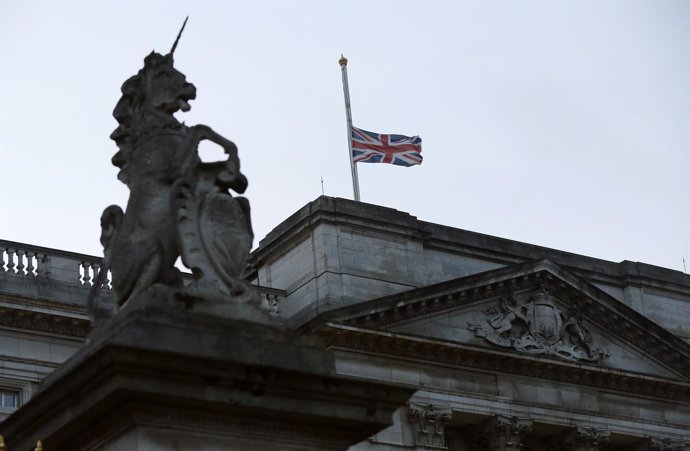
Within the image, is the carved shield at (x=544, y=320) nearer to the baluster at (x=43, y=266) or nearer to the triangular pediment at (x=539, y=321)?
the triangular pediment at (x=539, y=321)

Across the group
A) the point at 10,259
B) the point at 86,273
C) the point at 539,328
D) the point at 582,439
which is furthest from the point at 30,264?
the point at 582,439

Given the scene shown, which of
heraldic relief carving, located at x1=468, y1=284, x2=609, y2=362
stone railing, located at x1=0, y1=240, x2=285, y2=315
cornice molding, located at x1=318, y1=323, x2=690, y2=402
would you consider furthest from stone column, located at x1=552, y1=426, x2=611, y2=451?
A: stone railing, located at x1=0, y1=240, x2=285, y2=315

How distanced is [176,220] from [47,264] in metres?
26.5

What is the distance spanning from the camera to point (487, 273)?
144ft

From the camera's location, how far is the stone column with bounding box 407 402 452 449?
41594mm

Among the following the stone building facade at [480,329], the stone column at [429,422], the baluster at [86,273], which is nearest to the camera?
the baluster at [86,273]

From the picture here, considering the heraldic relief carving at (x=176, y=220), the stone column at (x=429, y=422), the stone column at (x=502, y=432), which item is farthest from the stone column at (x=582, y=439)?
the heraldic relief carving at (x=176, y=220)

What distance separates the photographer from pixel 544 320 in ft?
148

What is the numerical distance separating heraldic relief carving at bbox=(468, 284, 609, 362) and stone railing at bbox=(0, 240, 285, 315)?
10.8m

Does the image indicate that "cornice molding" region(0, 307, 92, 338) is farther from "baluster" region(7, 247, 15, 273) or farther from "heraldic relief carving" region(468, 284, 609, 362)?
"heraldic relief carving" region(468, 284, 609, 362)

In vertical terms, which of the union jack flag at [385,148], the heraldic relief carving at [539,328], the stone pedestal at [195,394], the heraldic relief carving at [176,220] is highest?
the union jack flag at [385,148]

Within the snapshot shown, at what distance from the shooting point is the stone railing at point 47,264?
3609 centimetres

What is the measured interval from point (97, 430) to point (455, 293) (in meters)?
33.4

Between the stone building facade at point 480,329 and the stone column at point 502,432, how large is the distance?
37mm
